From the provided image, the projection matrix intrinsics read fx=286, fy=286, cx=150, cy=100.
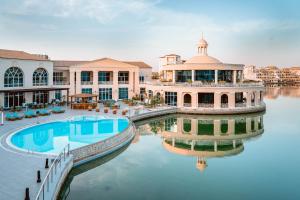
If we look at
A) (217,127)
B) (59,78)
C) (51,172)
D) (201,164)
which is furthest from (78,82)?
(51,172)

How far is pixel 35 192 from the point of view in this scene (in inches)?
452

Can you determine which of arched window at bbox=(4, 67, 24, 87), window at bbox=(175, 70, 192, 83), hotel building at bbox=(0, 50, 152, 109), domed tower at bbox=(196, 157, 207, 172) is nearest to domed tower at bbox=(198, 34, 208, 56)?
window at bbox=(175, 70, 192, 83)

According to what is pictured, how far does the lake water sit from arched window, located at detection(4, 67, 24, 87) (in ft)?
56.9

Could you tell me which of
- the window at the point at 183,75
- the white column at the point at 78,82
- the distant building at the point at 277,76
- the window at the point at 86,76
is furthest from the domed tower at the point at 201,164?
the distant building at the point at 277,76

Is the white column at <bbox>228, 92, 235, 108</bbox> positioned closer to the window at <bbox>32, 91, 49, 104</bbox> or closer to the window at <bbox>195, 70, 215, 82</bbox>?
the window at <bbox>195, 70, 215, 82</bbox>

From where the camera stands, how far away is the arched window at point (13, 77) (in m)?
34.1

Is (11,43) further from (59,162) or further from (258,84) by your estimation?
(258,84)

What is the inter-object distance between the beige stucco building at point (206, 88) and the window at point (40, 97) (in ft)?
52.4

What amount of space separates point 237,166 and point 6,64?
28.4 m

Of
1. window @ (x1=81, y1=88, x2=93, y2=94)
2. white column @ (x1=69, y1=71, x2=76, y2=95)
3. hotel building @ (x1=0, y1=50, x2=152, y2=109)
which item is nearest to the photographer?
hotel building @ (x1=0, y1=50, x2=152, y2=109)

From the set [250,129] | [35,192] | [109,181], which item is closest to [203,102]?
[250,129]

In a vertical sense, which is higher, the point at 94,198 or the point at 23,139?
the point at 23,139

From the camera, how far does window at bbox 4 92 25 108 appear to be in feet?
111

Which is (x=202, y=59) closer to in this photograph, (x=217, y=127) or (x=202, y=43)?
(x=202, y=43)
